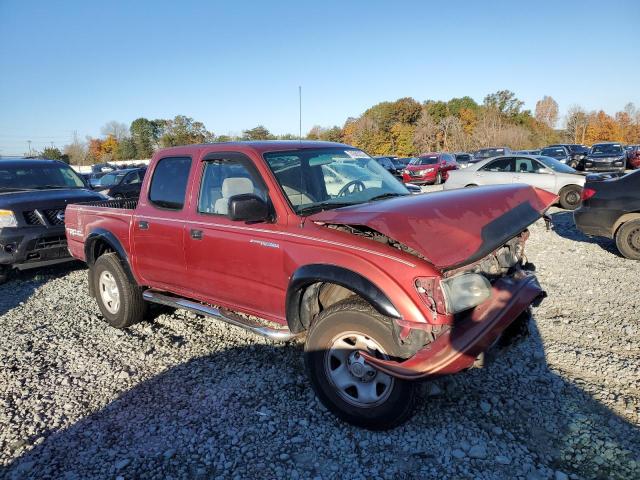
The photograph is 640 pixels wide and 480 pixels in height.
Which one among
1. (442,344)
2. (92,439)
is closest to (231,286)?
(92,439)

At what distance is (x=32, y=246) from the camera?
23.1 feet

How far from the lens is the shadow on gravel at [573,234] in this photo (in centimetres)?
859

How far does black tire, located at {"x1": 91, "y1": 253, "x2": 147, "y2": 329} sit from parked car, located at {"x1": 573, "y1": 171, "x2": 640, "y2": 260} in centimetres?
729

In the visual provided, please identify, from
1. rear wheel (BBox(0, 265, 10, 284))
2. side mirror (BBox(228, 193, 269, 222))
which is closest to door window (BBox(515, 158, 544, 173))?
side mirror (BBox(228, 193, 269, 222))

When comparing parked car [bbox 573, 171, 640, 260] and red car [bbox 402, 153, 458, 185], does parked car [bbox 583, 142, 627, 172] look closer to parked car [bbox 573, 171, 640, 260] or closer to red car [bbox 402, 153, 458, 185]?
red car [bbox 402, 153, 458, 185]

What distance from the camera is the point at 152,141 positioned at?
246 feet

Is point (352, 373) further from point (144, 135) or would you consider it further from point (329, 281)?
point (144, 135)

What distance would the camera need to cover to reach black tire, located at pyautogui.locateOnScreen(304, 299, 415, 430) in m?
2.92

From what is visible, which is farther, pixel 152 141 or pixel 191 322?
pixel 152 141

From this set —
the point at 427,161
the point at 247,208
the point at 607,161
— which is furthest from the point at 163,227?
the point at 607,161

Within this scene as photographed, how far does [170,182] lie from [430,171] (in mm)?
21336

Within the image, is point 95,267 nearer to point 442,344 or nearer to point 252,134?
point 252,134

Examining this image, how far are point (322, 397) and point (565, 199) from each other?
12635mm

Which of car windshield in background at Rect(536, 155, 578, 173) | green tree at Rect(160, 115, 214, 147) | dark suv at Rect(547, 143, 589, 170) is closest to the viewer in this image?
car windshield in background at Rect(536, 155, 578, 173)
